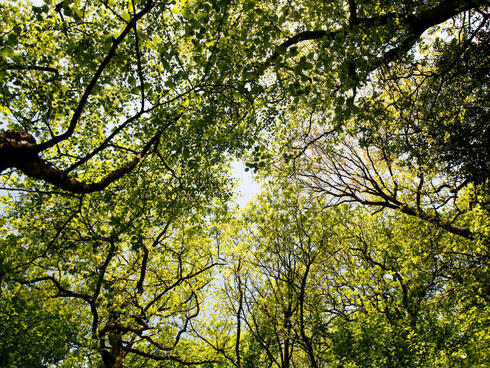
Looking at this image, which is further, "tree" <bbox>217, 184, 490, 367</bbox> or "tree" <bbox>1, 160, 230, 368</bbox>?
"tree" <bbox>217, 184, 490, 367</bbox>

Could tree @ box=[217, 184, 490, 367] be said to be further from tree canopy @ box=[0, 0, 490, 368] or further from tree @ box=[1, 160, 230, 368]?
tree @ box=[1, 160, 230, 368]

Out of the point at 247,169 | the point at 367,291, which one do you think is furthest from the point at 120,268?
the point at 367,291

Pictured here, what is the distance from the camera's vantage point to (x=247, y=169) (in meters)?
7.07

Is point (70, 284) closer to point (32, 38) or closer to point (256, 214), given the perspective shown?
point (256, 214)

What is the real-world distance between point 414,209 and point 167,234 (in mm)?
13757

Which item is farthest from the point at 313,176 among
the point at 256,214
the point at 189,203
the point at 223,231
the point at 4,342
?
the point at 4,342

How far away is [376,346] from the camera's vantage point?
12.4m

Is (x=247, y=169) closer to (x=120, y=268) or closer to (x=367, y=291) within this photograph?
(x=120, y=268)

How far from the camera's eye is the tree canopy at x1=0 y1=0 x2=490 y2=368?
Result: 6.64 meters

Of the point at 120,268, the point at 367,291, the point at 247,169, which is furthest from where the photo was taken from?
the point at 367,291

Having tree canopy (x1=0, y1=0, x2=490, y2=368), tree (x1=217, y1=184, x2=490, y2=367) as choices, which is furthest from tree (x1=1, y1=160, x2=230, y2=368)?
tree (x1=217, y1=184, x2=490, y2=367)

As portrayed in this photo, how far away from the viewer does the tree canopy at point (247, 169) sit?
6.64 meters

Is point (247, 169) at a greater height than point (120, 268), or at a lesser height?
lesser

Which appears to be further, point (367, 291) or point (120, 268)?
point (367, 291)
